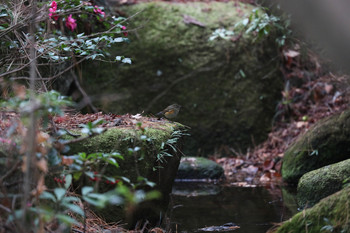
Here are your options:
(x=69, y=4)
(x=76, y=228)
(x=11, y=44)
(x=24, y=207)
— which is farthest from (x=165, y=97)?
(x=24, y=207)

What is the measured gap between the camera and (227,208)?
4477 mm

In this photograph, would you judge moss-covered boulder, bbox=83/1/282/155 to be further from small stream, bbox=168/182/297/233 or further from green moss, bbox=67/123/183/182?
green moss, bbox=67/123/183/182

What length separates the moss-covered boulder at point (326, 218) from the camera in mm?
2338

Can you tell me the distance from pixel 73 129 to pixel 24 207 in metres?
1.53

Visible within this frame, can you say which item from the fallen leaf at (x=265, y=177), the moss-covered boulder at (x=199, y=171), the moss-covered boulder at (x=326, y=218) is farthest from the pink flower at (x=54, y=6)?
the fallen leaf at (x=265, y=177)

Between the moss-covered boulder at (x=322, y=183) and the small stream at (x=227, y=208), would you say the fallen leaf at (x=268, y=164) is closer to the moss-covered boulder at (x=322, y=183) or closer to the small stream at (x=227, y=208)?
the small stream at (x=227, y=208)

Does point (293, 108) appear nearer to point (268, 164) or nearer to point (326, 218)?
point (268, 164)

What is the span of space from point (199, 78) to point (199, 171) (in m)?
1.99

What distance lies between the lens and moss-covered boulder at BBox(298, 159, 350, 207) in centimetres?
383

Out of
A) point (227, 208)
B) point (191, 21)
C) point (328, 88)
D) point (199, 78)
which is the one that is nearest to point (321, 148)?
point (227, 208)

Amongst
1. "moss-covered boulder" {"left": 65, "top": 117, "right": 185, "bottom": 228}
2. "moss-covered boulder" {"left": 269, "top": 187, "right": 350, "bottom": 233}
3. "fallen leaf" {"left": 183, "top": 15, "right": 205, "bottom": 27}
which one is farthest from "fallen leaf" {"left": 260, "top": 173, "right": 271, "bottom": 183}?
"moss-covered boulder" {"left": 269, "top": 187, "right": 350, "bottom": 233}

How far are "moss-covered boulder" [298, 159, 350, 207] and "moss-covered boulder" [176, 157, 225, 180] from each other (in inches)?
88.4

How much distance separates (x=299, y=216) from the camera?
2578mm

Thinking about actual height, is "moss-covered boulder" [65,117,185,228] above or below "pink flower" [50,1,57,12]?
below
